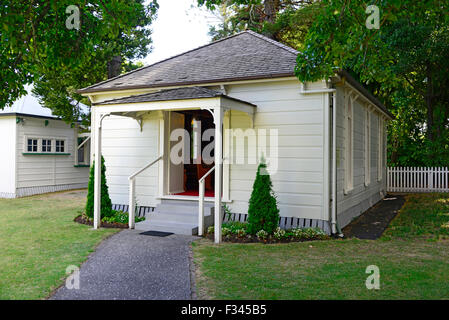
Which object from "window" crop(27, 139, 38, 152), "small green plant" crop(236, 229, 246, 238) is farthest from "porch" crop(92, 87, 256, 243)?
"window" crop(27, 139, 38, 152)

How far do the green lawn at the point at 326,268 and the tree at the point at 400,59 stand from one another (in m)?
3.02

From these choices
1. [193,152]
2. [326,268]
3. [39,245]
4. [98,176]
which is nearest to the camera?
[326,268]

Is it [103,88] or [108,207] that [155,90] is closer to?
[103,88]

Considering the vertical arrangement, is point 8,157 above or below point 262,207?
above

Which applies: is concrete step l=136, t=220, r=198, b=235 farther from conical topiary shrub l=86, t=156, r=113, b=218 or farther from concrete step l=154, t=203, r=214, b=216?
conical topiary shrub l=86, t=156, r=113, b=218

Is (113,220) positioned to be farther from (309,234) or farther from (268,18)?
(268,18)

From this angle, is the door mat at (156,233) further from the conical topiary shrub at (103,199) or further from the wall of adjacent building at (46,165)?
the wall of adjacent building at (46,165)

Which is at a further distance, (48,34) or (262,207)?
(262,207)

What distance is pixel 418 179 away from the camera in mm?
18109

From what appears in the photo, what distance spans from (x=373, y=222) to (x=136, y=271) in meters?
6.61

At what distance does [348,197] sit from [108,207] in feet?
19.3

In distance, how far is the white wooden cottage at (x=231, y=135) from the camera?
7902 millimetres
